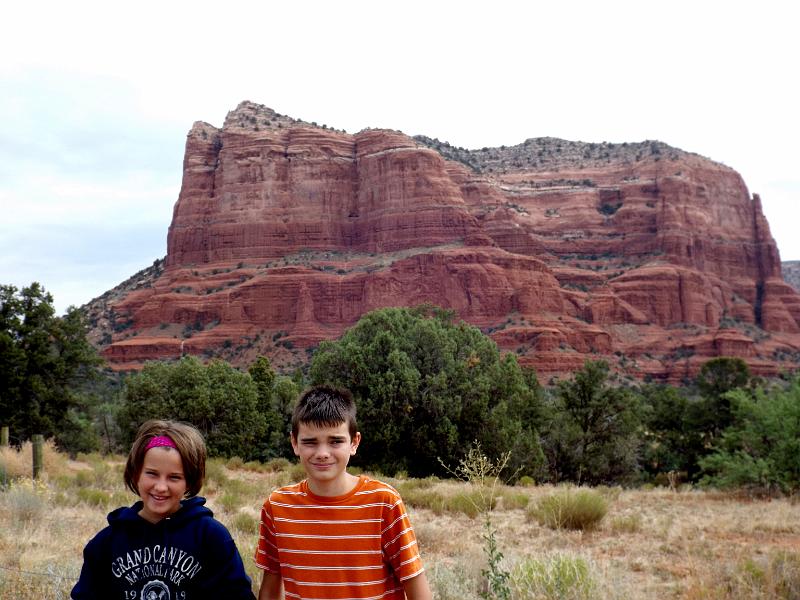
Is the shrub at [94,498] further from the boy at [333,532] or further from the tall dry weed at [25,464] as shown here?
the boy at [333,532]

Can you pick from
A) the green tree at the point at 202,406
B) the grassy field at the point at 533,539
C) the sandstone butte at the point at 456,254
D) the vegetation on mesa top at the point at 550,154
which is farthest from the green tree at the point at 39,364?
the vegetation on mesa top at the point at 550,154

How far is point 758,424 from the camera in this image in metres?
15.8

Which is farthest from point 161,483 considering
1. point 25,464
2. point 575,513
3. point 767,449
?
point 767,449

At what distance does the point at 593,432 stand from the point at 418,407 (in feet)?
33.2

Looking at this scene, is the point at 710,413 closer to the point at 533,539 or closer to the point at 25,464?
the point at 533,539

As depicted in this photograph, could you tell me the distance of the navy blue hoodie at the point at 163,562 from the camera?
2.77 meters

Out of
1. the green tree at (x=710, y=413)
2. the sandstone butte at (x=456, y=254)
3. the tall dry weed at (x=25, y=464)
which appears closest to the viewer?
the tall dry weed at (x=25, y=464)

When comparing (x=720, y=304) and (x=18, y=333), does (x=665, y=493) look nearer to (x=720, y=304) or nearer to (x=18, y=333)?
(x=18, y=333)

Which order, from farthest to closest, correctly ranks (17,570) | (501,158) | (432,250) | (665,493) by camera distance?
(501,158) < (432,250) < (665,493) < (17,570)

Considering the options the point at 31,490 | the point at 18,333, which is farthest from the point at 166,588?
the point at 18,333

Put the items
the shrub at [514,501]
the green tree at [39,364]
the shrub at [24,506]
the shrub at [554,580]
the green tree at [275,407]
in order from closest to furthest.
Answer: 1. the shrub at [554,580]
2. the shrub at [24,506]
3. the shrub at [514,501]
4. the green tree at [39,364]
5. the green tree at [275,407]

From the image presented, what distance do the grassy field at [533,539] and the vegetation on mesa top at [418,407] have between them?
407 cm

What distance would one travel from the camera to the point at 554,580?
17.2 feet

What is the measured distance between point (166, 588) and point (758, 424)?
54.1 ft
